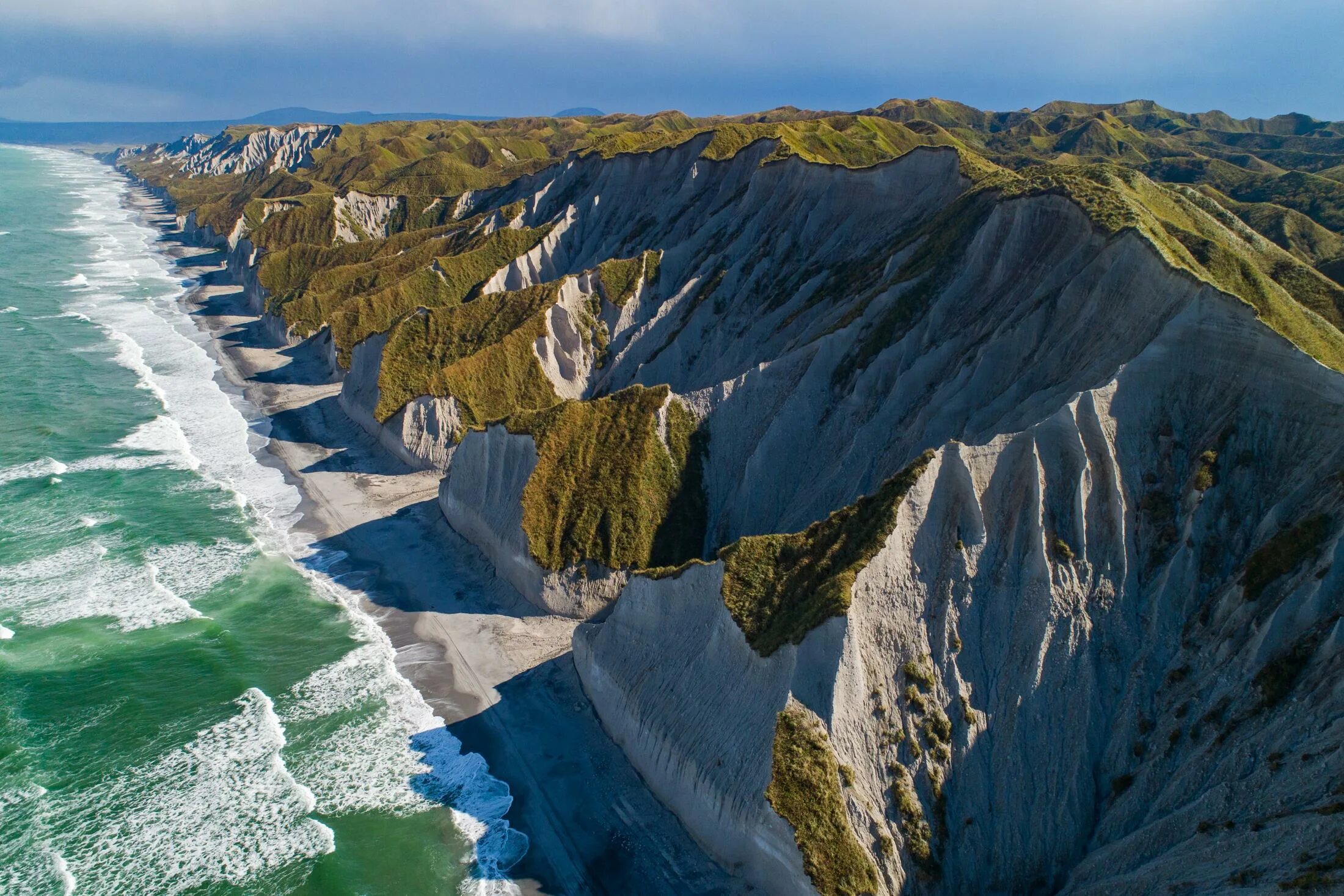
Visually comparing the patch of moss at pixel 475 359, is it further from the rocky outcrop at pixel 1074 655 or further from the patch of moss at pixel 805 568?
the patch of moss at pixel 805 568

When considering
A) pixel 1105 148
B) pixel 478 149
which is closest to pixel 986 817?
pixel 1105 148

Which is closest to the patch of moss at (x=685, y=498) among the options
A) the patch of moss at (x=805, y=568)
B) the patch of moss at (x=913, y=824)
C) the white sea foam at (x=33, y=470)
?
the patch of moss at (x=805, y=568)

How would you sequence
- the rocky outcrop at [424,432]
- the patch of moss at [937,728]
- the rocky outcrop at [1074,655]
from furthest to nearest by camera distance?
the rocky outcrop at [424,432] < the patch of moss at [937,728] < the rocky outcrop at [1074,655]

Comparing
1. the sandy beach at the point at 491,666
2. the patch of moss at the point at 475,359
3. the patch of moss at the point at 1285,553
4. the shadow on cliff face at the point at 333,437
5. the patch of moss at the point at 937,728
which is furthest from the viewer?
the patch of moss at the point at 475,359

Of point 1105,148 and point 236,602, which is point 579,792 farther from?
point 1105,148

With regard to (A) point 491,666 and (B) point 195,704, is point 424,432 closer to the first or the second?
(A) point 491,666

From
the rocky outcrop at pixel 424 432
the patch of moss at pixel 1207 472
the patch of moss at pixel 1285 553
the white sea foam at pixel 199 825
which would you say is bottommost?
the white sea foam at pixel 199 825

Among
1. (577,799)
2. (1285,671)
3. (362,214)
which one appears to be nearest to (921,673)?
(1285,671)

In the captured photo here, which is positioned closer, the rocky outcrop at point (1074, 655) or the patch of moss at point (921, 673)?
the rocky outcrop at point (1074, 655)
